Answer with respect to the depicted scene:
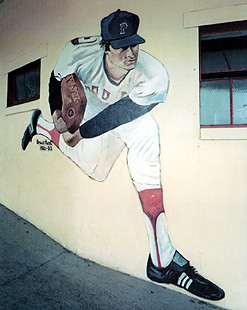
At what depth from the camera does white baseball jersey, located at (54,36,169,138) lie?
2891 mm

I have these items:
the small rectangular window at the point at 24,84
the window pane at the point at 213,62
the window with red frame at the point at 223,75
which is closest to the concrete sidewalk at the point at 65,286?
the window with red frame at the point at 223,75

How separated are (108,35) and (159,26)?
77 cm

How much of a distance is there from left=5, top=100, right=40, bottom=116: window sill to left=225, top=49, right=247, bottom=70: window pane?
10.7 ft

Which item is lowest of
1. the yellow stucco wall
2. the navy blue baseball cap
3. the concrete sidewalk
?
the concrete sidewalk

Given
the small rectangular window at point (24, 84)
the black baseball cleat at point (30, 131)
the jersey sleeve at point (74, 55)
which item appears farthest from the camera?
the small rectangular window at point (24, 84)

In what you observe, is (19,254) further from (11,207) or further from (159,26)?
Answer: (159,26)

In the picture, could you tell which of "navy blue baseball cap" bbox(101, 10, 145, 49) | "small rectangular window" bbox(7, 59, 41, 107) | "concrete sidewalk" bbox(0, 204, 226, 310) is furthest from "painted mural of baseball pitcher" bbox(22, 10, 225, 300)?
"small rectangular window" bbox(7, 59, 41, 107)

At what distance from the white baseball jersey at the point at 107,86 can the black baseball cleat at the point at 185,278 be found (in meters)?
2.06

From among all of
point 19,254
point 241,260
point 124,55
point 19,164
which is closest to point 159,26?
point 124,55

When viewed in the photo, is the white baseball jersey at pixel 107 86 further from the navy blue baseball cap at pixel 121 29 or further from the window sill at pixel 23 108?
the window sill at pixel 23 108

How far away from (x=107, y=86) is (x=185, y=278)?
291 centimetres

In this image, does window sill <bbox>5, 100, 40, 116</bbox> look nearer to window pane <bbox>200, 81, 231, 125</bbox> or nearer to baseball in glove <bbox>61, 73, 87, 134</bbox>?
baseball in glove <bbox>61, 73, 87, 134</bbox>

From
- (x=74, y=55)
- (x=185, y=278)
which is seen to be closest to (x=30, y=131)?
(x=74, y=55)

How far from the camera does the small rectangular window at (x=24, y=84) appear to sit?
13.6ft
